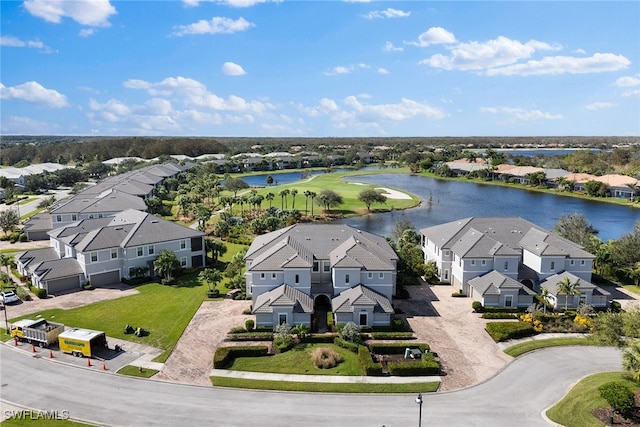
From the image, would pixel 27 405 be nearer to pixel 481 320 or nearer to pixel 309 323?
pixel 309 323

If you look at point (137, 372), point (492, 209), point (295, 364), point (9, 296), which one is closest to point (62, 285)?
point (9, 296)

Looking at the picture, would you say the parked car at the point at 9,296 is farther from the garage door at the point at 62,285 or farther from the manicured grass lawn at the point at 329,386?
the manicured grass lawn at the point at 329,386

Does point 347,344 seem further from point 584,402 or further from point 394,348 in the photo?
point 584,402

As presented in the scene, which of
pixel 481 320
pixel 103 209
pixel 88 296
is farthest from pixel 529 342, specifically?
pixel 103 209

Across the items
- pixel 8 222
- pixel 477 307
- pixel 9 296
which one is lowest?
pixel 477 307

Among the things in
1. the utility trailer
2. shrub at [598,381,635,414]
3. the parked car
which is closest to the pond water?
shrub at [598,381,635,414]

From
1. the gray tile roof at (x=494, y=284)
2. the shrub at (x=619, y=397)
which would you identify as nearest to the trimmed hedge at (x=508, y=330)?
the gray tile roof at (x=494, y=284)
